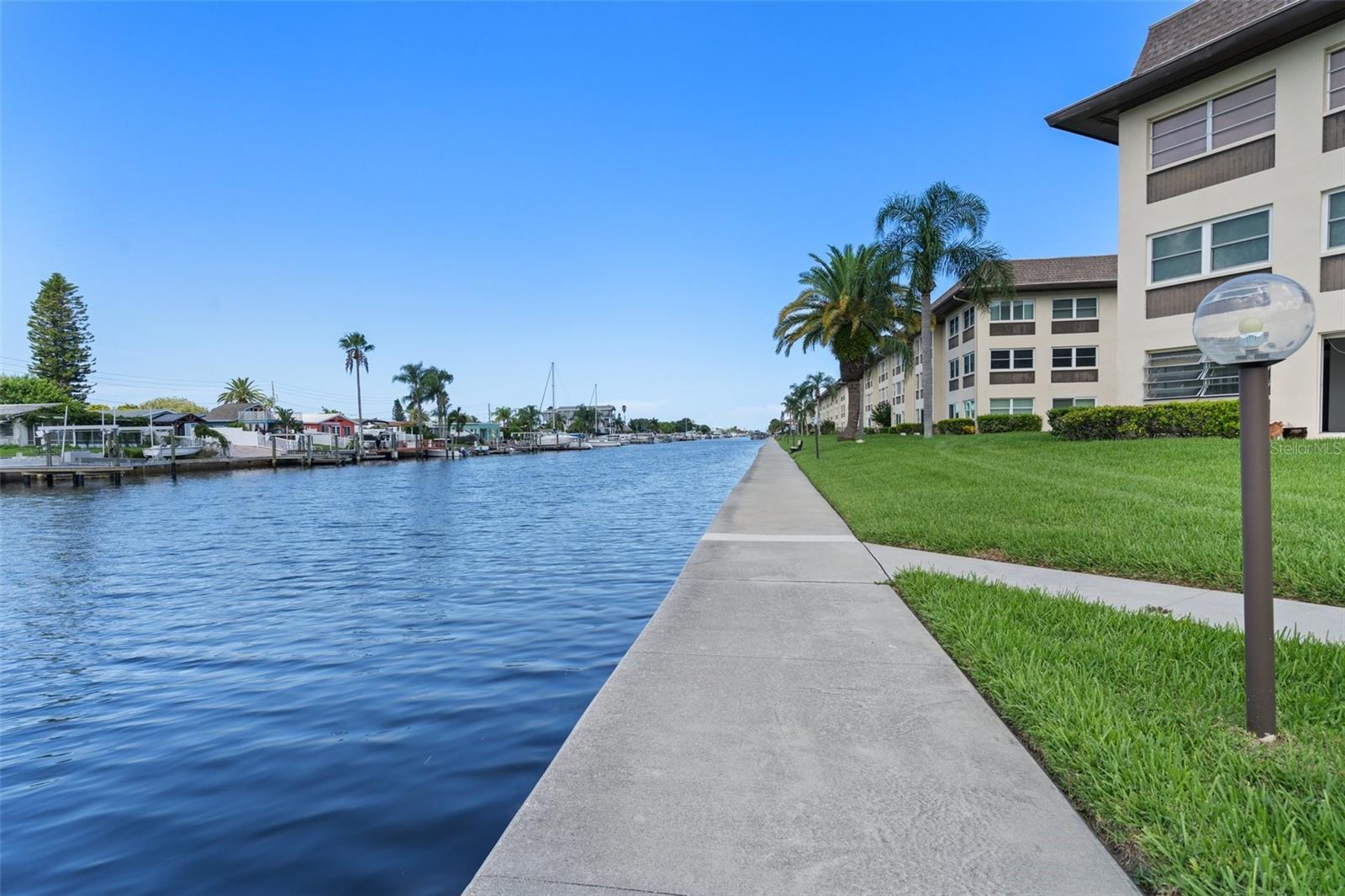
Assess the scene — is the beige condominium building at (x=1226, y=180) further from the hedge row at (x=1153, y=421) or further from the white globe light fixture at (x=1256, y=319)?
the white globe light fixture at (x=1256, y=319)

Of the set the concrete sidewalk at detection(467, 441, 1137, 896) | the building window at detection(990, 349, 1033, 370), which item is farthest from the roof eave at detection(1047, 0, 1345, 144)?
the concrete sidewalk at detection(467, 441, 1137, 896)

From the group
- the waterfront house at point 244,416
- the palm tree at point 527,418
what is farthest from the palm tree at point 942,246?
the palm tree at point 527,418

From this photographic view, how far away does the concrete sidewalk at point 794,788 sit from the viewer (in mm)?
2670

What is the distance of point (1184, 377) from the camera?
65.8ft

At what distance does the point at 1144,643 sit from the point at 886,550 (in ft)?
15.6

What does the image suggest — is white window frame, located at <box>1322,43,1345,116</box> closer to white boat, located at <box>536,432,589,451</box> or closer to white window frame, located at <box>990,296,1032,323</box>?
white window frame, located at <box>990,296,1032,323</box>

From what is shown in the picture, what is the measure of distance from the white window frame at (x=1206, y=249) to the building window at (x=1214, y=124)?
6.11ft

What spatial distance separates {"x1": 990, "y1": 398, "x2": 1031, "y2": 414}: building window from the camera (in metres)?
40.3

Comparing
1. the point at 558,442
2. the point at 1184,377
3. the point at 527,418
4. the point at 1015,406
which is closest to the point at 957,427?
the point at 1015,406

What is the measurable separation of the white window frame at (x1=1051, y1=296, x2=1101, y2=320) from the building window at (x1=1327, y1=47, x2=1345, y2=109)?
23.7 meters

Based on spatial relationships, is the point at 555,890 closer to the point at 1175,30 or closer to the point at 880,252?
the point at 1175,30

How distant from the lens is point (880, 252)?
35.6 m

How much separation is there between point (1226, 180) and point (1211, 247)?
167cm

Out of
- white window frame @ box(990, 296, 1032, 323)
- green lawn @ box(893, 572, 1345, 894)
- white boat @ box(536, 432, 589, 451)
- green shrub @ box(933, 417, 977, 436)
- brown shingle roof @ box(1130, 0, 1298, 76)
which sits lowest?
white boat @ box(536, 432, 589, 451)
